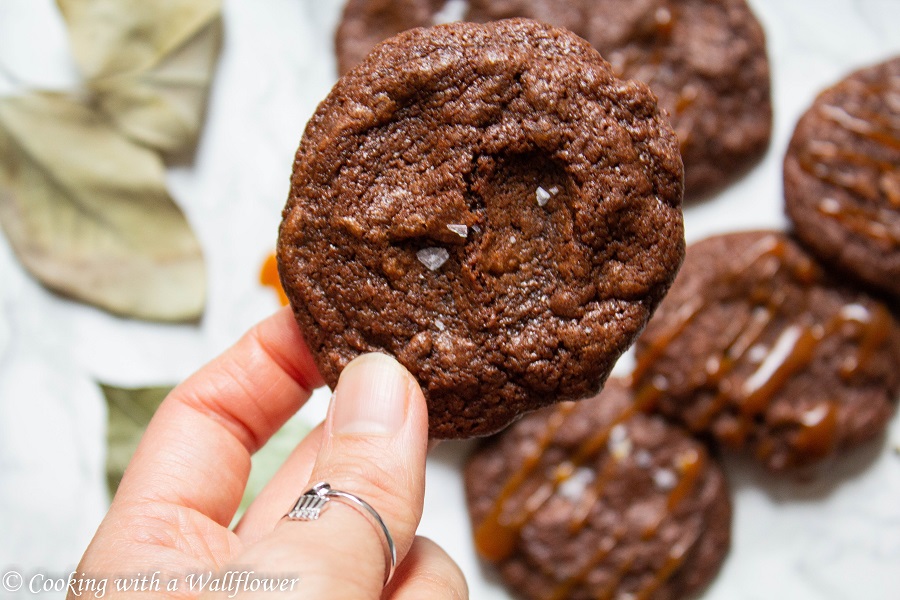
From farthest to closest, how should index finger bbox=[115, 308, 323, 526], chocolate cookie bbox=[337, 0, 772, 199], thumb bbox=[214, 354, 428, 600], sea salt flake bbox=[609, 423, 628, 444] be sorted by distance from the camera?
chocolate cookie bbox=[337, 0, 772, 199], sea salt flake bbox=[609, 423, 628, 444], index finger bbox=[115, 308, 323, 526], thumb bbox=[214, 354, 428, 600]

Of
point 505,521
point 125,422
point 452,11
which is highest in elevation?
point 452,11

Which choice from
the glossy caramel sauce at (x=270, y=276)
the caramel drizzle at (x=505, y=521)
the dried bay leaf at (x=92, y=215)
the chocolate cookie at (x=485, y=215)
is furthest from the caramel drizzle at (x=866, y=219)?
the dried bay leaf at (x=92, y=215)

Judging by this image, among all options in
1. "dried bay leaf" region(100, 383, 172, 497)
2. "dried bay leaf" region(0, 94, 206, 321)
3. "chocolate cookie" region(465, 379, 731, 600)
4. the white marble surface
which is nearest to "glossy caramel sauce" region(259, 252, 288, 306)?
the white marble surface

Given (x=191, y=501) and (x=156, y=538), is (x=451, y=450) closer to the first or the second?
(x=191, y=501)

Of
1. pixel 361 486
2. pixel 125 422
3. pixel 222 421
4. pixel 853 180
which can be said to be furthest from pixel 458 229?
pixel 853 180

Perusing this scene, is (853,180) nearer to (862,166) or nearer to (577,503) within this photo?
(862,166)

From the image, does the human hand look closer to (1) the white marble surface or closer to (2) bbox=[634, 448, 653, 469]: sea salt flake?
(1) the white marble surface

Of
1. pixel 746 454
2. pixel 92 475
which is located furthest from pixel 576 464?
pixel 92 475
